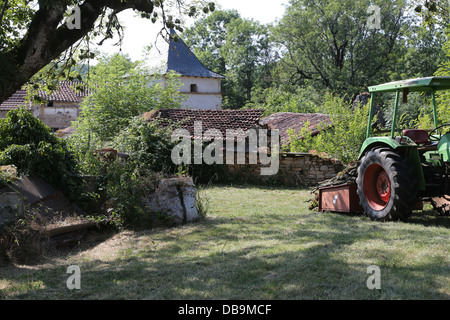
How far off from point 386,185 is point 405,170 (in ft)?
2.29

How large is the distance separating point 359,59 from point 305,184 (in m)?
33.4

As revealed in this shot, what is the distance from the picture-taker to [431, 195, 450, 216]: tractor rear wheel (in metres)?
7.78

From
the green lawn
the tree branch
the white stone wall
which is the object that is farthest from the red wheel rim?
the white stone wall

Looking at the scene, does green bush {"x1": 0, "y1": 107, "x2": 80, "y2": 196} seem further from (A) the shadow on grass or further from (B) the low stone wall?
(B) the low stone wall

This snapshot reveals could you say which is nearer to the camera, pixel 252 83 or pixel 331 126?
pixel 331 126

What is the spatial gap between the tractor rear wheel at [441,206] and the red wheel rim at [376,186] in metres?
0.90

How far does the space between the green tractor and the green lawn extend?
0.33 metres

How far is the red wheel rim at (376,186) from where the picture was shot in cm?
760

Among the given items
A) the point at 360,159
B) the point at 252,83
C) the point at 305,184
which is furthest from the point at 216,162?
the point at 252,83

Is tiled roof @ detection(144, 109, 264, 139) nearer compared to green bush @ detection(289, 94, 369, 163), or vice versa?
green bush @ detection(289, 94, 369, 163)

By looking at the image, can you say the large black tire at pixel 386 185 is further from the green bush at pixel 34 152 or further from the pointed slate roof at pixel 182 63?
the pointed slate roof at pixel 182 63

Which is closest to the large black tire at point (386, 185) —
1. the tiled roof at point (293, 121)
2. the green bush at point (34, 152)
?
the green bush at point (34, 152)

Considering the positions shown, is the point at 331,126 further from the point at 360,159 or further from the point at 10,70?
the point at 10,70
